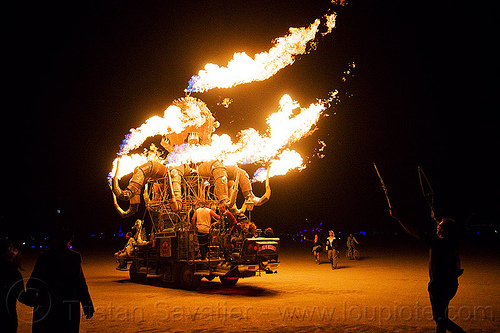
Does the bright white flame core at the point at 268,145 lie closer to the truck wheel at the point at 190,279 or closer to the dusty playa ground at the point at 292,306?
the truck wheel at the point at 190,279

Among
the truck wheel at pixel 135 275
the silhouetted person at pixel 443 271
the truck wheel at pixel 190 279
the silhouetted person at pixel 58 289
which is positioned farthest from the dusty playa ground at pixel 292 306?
the silhouetted person at pixel 58 289

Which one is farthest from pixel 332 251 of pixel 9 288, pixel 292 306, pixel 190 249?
pixel 9 288

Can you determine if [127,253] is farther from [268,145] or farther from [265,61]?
[265,61]

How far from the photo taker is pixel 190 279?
1458 centimetres

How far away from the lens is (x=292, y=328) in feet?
27.3

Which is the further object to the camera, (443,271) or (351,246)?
(351,246)

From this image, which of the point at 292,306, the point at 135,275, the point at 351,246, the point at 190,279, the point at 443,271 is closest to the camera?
the point at 443,271

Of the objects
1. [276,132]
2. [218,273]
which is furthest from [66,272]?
[276,132]

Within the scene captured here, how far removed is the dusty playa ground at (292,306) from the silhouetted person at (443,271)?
7.17 ft

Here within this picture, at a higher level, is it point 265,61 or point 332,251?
point 265,61

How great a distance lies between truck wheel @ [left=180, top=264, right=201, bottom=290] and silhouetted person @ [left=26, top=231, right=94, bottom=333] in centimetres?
955

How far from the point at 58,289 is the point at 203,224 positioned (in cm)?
968

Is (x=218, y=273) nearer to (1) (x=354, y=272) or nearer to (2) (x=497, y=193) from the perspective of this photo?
(1) (x=354, y=272)

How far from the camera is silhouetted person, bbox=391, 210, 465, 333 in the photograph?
607cm
